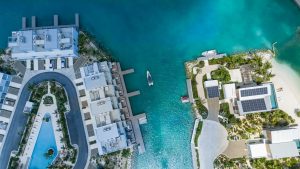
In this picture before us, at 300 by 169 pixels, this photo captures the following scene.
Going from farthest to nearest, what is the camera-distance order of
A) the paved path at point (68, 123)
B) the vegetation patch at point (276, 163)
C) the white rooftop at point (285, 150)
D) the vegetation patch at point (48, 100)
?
1. the vegetation patch at point (48, 100)
2. the paved path at point (68, 123)
3. the vegetation patch at point (276, 163)
4. the white rooftop at point (285, 150)

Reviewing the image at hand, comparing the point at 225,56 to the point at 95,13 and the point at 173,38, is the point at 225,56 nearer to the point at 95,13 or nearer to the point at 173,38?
the point at 173,38

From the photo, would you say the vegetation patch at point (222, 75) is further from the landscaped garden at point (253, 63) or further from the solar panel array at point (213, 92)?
the solar panel array at point (213, 92)

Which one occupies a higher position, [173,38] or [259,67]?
[173,38]

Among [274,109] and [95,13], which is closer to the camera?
[274,109]

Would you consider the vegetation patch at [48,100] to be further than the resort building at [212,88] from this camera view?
Yes

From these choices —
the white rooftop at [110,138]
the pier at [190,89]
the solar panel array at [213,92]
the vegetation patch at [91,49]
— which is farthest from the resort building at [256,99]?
the vegetation patch at [91,49]

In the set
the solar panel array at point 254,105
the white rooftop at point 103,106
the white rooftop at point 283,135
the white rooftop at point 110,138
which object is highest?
the white rooftop at point 103,106

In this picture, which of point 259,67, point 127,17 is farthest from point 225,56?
point 127,17
